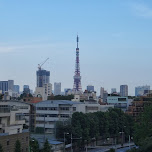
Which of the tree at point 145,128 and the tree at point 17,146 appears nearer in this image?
the tree at point 17,146

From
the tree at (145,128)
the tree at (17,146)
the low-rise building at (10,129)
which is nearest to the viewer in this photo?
the tree at (17,146)

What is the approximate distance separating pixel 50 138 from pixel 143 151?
34222 mm

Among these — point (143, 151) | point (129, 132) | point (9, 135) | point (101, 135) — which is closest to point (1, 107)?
point (9, 135)

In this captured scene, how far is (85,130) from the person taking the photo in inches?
2468

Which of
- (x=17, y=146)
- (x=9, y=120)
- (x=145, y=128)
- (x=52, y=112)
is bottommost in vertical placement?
(x=17, y=146)

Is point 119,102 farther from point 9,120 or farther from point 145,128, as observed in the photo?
Result: point 9,120

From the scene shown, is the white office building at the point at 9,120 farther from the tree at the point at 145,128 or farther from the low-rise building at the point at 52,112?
the low-rise building at the point at 52,112

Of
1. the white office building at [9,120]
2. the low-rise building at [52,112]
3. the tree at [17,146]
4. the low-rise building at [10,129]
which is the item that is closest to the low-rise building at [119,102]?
the low-rise building at [52,112]

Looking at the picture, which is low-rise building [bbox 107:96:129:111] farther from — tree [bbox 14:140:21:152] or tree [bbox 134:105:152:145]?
tree [bbox 14:140:21:152]

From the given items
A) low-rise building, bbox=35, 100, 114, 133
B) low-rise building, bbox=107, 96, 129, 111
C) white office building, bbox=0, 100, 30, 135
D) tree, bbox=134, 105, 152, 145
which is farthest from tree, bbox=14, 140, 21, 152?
low-rise building, bbox=107, 96, 129, 111

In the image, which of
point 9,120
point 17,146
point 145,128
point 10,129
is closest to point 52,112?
point 145,128

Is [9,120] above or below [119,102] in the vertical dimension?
below

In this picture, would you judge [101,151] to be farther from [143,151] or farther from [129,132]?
[143,151]

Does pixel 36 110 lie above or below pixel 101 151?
above
